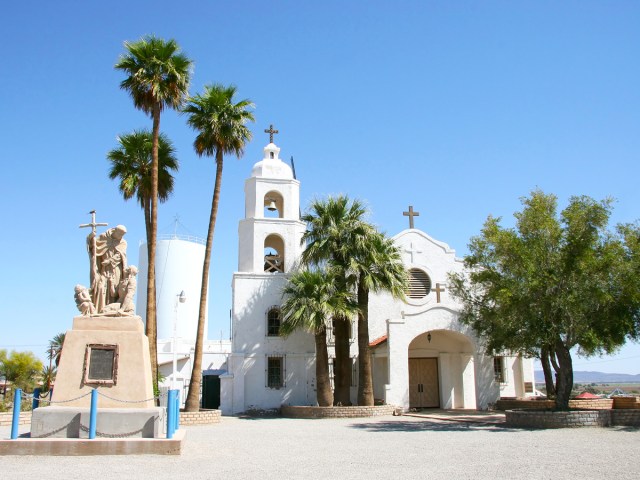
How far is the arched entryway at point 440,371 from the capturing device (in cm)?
2759

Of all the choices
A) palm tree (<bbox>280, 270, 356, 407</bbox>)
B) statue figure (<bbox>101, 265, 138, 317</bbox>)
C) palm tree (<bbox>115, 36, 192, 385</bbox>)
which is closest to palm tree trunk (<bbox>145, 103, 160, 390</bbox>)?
palm tree (<bbox>115, 36, 192, 385</bbox>)

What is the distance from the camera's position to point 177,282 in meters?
43.3

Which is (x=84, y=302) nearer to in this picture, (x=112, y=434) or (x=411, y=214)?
(x=112, y=434)

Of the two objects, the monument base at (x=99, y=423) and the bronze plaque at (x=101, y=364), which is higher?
the bronze plaque at (x=101, y=364)

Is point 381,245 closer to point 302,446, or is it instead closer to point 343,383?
point 343,383

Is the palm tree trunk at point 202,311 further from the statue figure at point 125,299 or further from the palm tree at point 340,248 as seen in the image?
the statue figure at point 125,299

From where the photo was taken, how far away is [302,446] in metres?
14.0

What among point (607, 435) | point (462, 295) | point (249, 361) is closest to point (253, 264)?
point (249, 361)

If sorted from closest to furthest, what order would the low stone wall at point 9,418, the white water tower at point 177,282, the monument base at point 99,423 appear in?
the monument base at point 99,423, the low stone wall at point 9,418, the white water tower at point 177,282

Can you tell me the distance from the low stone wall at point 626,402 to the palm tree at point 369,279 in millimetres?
9157

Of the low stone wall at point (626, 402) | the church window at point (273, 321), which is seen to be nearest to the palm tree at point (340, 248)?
the church window at point (273, 321)

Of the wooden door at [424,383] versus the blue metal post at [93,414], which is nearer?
the blue metal post at [93,414]

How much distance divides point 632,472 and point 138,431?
9.19 metres

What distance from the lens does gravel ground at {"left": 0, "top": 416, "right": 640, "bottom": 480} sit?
9.82 m
